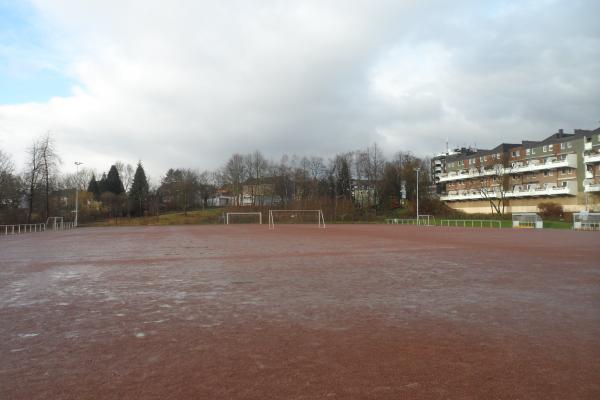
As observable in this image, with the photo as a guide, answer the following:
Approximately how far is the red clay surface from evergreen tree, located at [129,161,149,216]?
289 feet

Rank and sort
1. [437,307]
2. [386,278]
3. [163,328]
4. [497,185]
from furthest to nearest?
[497,185] < [386,278] < [437,307] < [163,328]

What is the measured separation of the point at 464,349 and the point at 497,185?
274 feet

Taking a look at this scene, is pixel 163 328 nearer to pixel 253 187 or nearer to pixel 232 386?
pixel 232 386

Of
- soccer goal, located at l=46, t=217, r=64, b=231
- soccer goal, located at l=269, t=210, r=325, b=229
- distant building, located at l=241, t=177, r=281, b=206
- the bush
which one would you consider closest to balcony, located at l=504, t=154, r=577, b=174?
the bush

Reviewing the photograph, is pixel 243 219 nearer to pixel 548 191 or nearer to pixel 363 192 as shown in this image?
pixel 363 192

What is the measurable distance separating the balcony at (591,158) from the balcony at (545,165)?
11.8 ft

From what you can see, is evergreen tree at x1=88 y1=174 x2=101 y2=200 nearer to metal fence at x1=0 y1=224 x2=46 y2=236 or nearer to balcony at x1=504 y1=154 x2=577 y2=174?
metal fence at x1=0 y1=224 x2=46 y2=236

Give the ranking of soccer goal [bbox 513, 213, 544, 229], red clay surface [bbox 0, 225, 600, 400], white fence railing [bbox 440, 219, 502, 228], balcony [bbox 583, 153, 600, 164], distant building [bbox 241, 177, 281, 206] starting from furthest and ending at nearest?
distant building [bbox 241, 177, 281, 206], balcony [bbox 583, 153, 600, 164], white fence railing [bbox 440, 219, 502, 228], soccer goal [bbox 513, 213, 544, 229], red clay surface [bbox 0, 225, 600, 400]

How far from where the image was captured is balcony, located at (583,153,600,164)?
6342 centimetres

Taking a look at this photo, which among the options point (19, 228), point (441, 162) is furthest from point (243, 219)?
point (441, 162)

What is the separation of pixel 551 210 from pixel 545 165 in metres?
12.5

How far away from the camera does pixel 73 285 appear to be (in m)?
10.1

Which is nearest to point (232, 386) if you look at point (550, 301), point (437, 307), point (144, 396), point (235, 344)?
point (144, 396)

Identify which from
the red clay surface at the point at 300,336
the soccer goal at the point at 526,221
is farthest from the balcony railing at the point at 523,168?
the red clay surface at the point at 300,336
